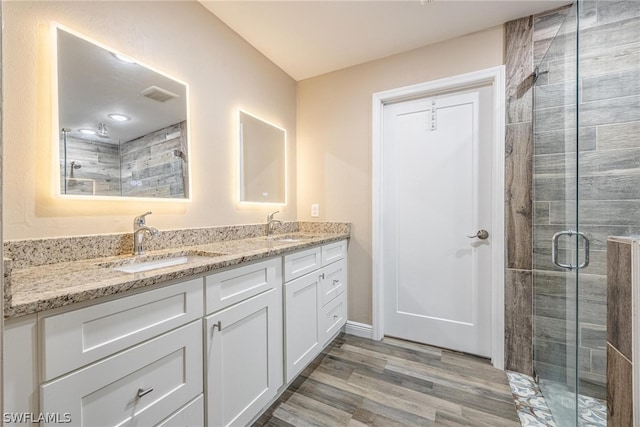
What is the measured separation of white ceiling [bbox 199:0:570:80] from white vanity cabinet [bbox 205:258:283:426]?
1.59 metres

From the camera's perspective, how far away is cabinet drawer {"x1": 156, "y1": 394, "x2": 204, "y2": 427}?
97cm

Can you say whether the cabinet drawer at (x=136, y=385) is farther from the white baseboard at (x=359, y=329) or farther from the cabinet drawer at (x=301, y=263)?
the white baseboard at (x=359, y=329)

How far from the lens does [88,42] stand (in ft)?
3.98

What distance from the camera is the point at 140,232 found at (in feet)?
4.42

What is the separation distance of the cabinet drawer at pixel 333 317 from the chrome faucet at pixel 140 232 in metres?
1.20

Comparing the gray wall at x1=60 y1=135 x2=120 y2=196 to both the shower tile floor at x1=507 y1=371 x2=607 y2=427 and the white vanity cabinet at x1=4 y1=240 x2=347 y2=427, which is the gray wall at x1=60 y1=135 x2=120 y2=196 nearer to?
the white vanity cabinet at x1=4 y1=240 x2=347 y2=427

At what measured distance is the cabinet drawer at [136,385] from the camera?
0.74 meters

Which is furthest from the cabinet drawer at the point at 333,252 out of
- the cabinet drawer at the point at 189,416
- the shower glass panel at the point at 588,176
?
the shower glass panel at the point at 588,176

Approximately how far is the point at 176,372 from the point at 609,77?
101 inches

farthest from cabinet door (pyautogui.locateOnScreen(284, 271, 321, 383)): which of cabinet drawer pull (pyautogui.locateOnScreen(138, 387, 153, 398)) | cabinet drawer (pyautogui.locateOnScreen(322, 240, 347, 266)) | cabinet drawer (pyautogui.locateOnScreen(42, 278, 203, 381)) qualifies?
cabinet drawer pull (pyautogui.locateOnScreen(138, 387, 153, 398))

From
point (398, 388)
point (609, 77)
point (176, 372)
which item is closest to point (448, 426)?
point (398, 388)

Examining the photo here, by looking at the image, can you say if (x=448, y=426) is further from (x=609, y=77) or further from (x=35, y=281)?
(x=609, y=77)

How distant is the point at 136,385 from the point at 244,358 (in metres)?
0.48

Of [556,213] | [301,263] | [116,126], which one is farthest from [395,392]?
[116,126]
